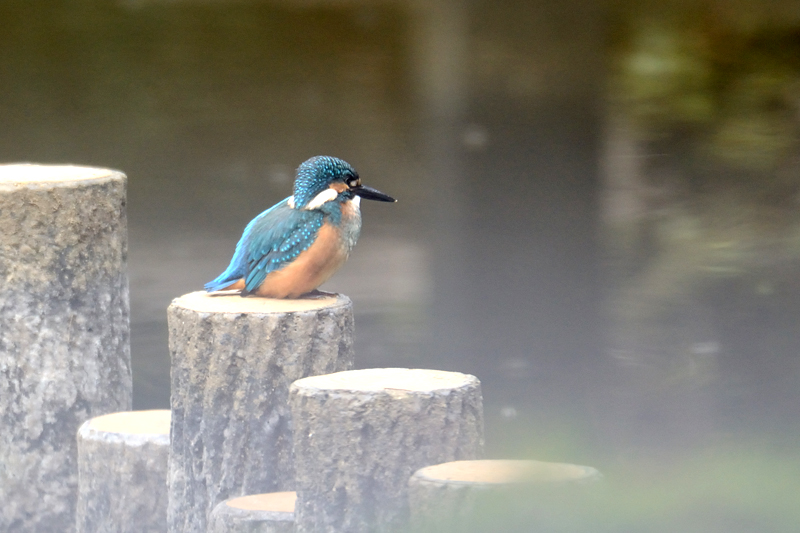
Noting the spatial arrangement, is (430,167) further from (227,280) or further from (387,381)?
(387,381)

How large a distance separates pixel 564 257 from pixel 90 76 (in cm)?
218

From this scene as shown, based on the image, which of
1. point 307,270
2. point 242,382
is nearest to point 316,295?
point 307,270

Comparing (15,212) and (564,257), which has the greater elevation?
(15,212)

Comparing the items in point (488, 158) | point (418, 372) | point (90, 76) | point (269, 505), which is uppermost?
point (90, 76)

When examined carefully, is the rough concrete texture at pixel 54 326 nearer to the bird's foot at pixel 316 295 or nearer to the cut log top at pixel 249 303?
the cut log top at pixel 249 303

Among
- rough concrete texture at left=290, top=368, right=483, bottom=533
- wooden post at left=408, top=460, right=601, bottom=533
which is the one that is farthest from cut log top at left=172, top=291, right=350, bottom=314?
wooden post at left=408, top=460, right=601, bottom=533

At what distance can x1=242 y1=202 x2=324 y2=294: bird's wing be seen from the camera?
9.56 feet

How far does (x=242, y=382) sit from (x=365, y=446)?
0.50 m

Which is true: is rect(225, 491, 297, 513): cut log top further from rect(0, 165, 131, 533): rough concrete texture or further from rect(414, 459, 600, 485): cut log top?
rect(0, 165, 131, 533): rough concrete texture

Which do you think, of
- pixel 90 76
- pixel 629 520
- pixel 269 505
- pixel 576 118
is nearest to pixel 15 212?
pixel 269 505

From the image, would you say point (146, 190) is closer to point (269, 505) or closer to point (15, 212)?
point (15, 212)

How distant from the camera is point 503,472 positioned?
5.25 ft

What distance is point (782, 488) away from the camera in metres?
0.97

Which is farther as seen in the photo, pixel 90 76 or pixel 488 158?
pixel 90 76
